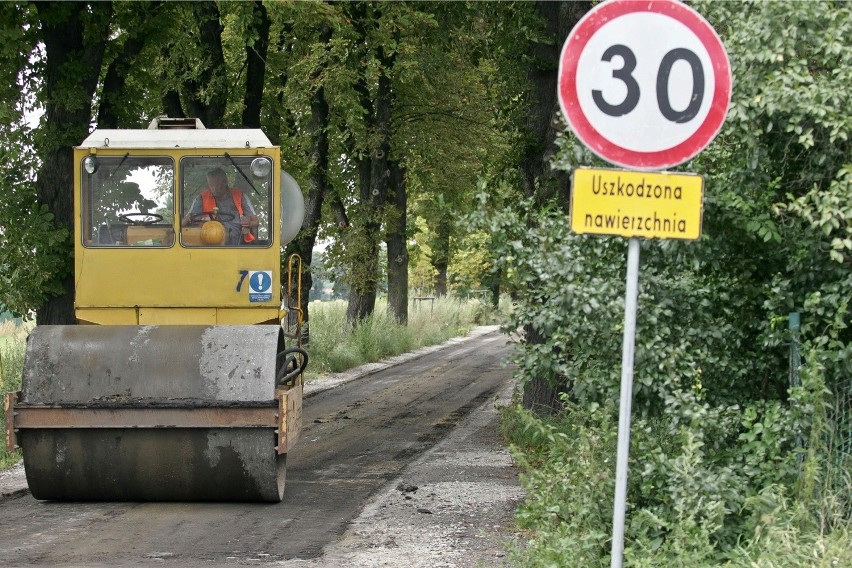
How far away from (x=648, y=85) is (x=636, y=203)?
0.54 metres

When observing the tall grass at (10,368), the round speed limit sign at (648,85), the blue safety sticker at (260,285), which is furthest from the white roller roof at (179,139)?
the round speed limit sign at (648,85)

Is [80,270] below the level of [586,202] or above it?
below

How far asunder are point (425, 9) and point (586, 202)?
11573mm

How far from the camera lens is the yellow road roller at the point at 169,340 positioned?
884 centimetres

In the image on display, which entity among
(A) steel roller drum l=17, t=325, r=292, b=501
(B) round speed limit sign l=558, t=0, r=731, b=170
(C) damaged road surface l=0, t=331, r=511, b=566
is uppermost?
(B) round speed limit sign l=558, t=0, r=731, b=170

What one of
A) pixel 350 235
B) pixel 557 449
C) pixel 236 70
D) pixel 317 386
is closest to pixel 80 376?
pixel 557 449

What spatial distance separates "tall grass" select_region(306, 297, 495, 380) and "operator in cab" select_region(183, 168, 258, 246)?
10796mm

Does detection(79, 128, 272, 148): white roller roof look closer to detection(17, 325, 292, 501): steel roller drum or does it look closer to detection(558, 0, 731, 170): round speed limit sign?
detection(17, 325, 292, 501): steel roller drum

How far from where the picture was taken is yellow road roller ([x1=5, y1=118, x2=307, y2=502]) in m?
8.84

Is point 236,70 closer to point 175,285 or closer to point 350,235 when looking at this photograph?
point 350,235

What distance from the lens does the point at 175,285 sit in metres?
10.2

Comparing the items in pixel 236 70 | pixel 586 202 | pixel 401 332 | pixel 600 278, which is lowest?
pixel 401 332

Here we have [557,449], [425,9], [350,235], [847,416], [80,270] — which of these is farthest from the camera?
[350,235]

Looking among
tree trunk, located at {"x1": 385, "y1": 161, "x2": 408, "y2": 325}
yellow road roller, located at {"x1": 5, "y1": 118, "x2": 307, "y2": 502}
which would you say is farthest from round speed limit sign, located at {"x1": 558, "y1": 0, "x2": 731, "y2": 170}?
tree trunk, located at {"x1": 385, "y1": 161, "x2": 408, "y2": 325}
